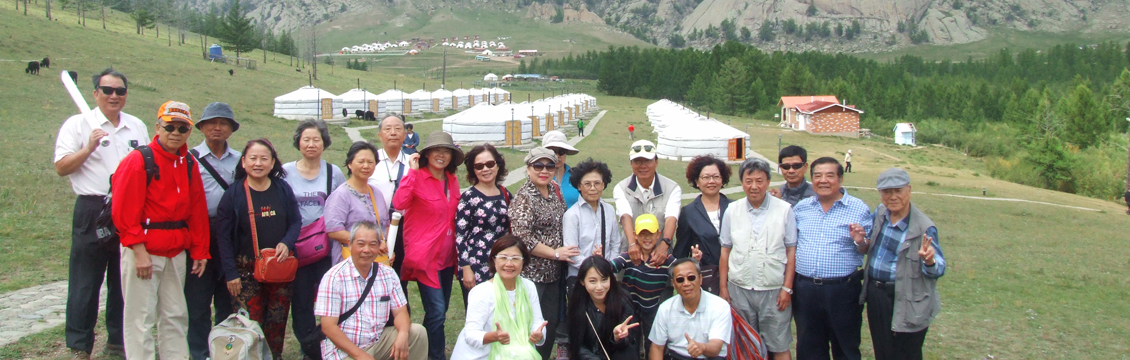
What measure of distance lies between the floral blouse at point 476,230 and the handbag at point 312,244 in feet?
2.88

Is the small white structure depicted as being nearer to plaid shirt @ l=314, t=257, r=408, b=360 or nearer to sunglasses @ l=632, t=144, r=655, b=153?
sunglasses @ l=632, t=144, r=655, b=153

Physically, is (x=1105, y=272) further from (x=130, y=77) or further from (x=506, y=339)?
(x=130, y=77)

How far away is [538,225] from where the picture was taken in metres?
4.32

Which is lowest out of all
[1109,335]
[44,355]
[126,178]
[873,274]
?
[1109,335]

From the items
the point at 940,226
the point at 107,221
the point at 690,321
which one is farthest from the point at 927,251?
the point at 940,226

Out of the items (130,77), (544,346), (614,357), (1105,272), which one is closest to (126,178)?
(544,346)

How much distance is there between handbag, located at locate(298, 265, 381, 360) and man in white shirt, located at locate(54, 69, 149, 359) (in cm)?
132

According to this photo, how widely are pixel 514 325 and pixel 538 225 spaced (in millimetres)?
693

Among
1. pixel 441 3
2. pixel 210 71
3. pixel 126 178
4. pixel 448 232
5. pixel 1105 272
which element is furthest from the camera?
pixel 441 3

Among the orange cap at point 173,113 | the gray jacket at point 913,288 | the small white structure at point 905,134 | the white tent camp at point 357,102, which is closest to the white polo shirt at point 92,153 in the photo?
the orange cap at point 173,113

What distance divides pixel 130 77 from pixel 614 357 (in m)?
33.5

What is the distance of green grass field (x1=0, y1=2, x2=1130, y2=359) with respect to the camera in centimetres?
653

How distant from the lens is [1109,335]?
274 inches

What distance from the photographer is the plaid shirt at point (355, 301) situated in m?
3.82
